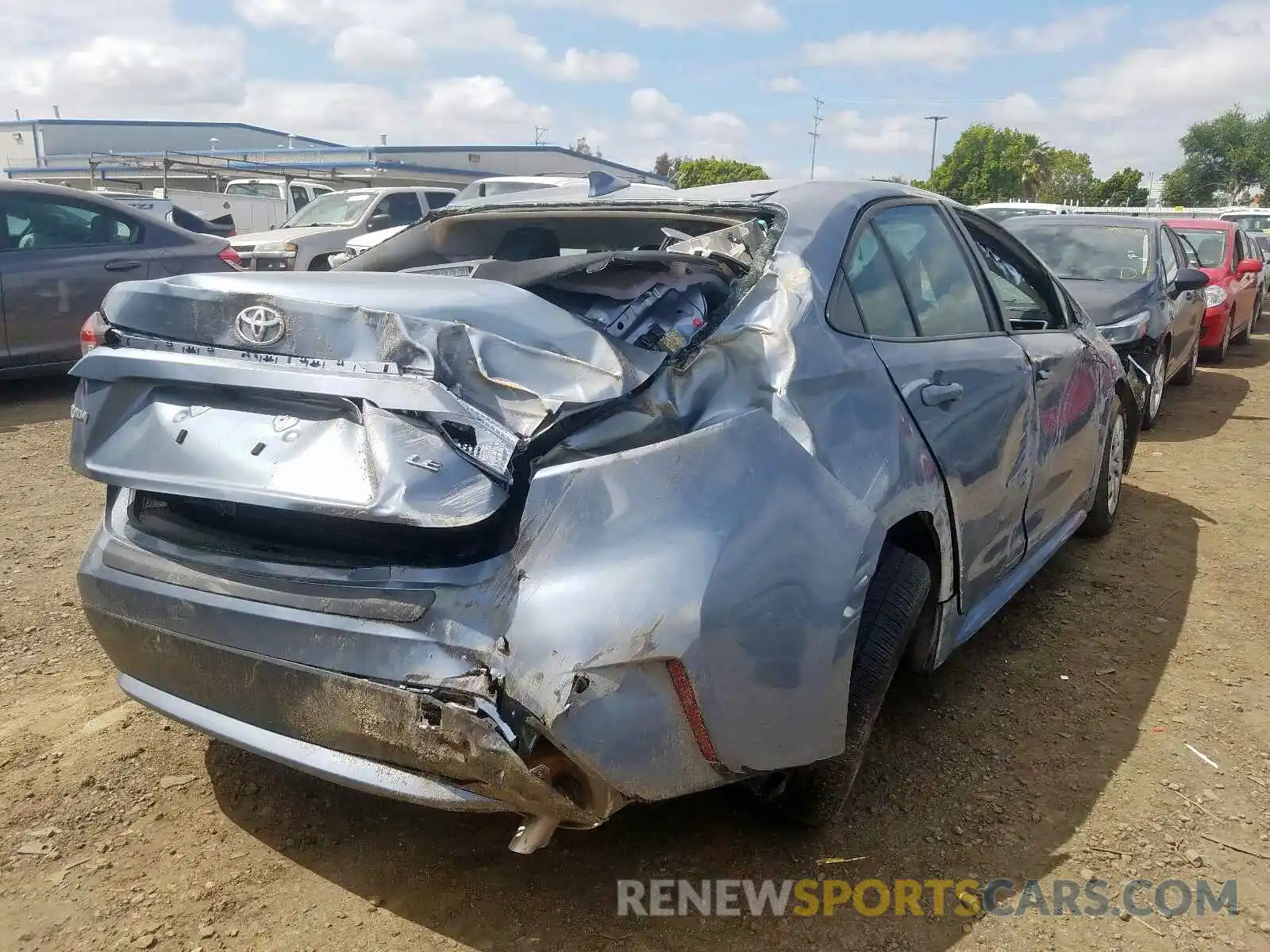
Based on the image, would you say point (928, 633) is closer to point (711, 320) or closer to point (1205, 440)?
point (711, 320)

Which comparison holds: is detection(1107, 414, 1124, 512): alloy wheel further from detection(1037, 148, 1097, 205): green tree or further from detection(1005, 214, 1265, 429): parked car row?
detection(1037, 148, 1097, 205): green tree

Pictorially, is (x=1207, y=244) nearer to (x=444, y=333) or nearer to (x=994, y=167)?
(x=444, y=333)

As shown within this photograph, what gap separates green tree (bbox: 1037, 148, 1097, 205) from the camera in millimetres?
67688

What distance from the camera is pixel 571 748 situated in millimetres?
1883

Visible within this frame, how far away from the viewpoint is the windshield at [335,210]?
45.1ft

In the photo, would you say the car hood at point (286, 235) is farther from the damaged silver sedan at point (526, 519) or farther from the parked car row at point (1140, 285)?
the damaged silver sedan at point (526, 519)

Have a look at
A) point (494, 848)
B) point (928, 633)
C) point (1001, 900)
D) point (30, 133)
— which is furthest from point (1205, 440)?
point (30, 133)

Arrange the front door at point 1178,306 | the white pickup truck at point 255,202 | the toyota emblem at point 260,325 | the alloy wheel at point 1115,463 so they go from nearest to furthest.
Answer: the toyota emblem at point 260,325 → the alloy wheel at point 1115,463 → the front door at point 1178,306 → the white pickup truck at point 255,202

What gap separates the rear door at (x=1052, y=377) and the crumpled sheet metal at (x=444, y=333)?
1916 millimetres

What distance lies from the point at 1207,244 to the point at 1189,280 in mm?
4917

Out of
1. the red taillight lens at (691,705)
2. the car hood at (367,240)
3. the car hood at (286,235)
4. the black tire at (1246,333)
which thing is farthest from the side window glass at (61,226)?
the black tire at (1246,333)

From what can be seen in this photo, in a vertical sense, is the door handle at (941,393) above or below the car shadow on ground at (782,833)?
above

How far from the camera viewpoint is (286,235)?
497 inches

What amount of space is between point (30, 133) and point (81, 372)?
55445 millimetres
